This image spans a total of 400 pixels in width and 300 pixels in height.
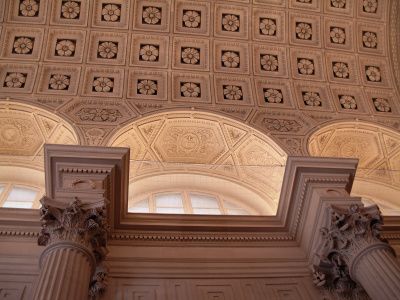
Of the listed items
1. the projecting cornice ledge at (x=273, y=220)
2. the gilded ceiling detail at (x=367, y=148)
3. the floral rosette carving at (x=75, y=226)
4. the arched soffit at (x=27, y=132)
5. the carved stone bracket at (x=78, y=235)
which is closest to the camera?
the carved stone bracket at (x=78, y=235)

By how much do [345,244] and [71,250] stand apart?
18.8ft

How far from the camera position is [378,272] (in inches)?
362

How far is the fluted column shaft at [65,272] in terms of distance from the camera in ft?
25.6

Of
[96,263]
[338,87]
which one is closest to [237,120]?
[338,87]

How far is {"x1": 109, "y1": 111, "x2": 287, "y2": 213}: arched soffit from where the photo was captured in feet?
46.9

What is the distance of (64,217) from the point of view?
928 centimetres

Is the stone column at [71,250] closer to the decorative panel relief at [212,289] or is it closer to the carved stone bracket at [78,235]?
the carved stone bracket at [78,235]

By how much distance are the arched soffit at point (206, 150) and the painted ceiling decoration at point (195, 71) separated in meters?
0.05

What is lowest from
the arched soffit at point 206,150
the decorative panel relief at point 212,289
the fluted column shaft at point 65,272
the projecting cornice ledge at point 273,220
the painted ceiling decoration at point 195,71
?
the fluted column shaft at point 65,272

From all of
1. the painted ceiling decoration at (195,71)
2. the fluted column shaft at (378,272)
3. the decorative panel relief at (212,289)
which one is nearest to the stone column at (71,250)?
the decorative panel relief at (212,289)

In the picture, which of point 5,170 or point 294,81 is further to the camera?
point 294,81

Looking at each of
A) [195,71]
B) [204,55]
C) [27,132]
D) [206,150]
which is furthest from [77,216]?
[204,55]

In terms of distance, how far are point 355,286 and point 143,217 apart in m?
5.33

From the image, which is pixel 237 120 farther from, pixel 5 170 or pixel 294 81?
pixel 5 170
